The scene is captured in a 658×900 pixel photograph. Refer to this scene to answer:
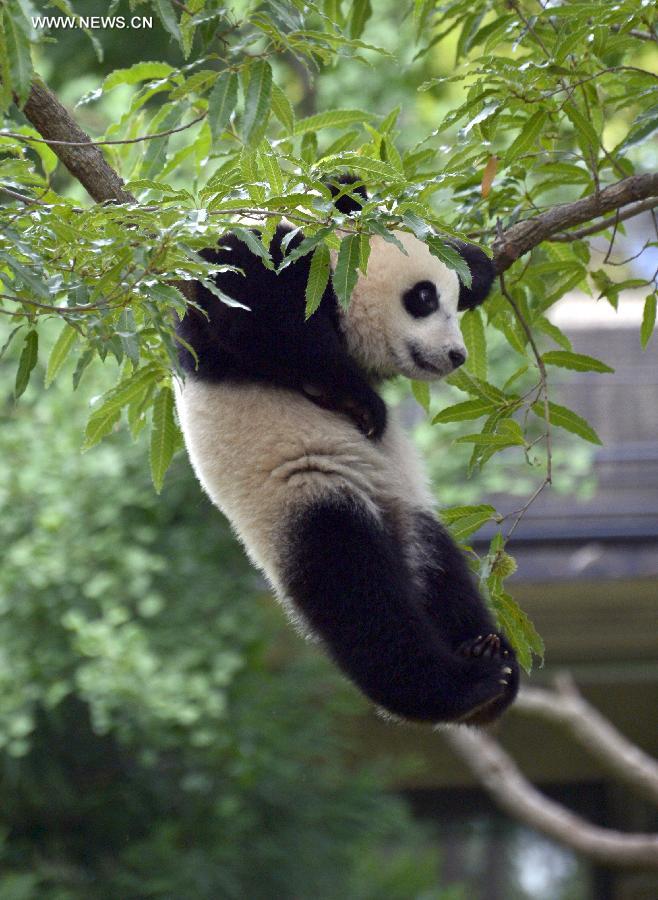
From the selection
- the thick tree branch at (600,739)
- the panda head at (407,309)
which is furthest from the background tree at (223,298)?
the thick tree branch at (600,739)

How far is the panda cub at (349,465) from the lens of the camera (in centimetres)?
260

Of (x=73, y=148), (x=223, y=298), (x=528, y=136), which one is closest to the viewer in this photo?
(x=223, y=298)

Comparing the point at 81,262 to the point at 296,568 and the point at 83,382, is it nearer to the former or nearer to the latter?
the point at 296,568

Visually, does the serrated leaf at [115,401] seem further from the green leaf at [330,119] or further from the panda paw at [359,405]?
the green leaf at [330,119]

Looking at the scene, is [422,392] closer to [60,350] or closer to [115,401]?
[115,401]

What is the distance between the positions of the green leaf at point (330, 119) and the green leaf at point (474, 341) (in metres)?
0.61

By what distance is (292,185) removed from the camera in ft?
6.97

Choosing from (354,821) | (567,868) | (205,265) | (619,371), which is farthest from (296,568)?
(567,868)

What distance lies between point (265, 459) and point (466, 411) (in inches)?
19.1

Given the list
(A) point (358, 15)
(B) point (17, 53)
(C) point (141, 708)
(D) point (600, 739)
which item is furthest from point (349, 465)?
(D) point (600, 739)

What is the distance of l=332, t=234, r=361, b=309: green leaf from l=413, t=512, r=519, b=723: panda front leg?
1035 mm

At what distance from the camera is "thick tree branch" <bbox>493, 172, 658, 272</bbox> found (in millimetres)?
2512

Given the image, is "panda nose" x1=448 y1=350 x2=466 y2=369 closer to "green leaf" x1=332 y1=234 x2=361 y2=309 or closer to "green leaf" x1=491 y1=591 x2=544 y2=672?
"green leaf" x1=491 y1=591 x2=544 y2=672

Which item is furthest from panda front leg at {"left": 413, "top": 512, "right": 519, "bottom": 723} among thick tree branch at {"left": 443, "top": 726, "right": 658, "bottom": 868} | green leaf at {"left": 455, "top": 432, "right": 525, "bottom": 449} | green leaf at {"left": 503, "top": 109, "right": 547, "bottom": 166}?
thick tree branch at {"left": 443, "top": 726, "right": 658, "bottom": 868}
